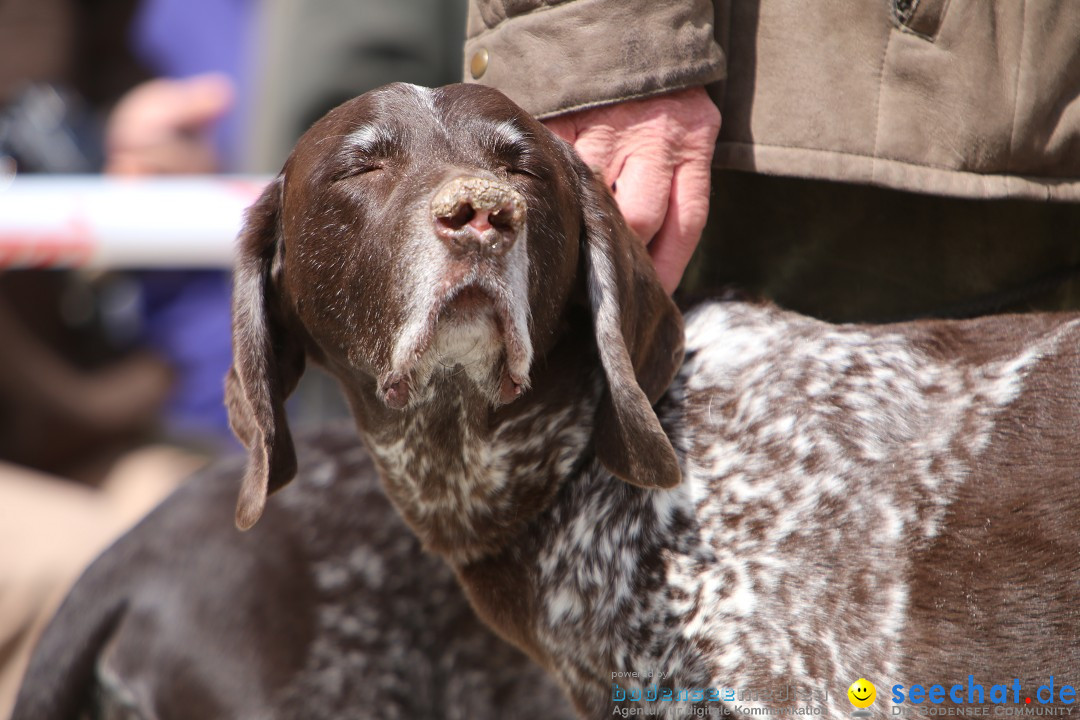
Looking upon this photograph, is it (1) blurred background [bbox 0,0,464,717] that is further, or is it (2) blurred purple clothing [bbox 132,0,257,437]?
(2) blurred purple clothing [bbox 132,0,257,437]

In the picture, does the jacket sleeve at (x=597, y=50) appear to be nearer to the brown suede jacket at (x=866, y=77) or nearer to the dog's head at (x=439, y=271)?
the brown suede jacket at (x=866, y=77)

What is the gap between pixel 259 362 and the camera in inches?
91.9

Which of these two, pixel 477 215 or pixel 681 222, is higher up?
pixel 477 215

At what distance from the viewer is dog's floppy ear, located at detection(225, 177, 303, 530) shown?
2326mm

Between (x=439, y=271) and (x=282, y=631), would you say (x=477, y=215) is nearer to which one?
(x=439, y=271)

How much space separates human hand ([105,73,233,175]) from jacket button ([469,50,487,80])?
304 centimetres

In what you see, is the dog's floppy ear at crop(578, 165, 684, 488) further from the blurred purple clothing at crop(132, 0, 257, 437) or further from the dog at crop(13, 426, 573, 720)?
the blurred purple clothing at crop(132, 0, 257, 437)

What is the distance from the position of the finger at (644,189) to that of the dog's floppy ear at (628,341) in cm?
8

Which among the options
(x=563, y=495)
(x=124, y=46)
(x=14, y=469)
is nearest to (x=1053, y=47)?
(x=563, y=495)

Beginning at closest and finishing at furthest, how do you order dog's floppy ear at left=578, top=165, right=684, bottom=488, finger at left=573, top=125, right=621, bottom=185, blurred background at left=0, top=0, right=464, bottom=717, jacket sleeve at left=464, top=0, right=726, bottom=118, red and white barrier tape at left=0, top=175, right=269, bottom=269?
dog's floppy ear at left=578, top=165, right=684, bottom=488
jacket sleeve at left=464, top=0, right=726, bottom=118
finger at left=573, top=125, right=621, bottom=185
red and white barrier tape at left=0, top=175, right=269, bottom=269
blurred background at left=0, top=0, right=464, bottom=717

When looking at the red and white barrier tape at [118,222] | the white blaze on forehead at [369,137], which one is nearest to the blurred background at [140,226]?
the red and white barrier tape at [118,222]

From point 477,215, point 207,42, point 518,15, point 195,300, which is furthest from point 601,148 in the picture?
point 207,42

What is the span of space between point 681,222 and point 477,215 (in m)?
0.60

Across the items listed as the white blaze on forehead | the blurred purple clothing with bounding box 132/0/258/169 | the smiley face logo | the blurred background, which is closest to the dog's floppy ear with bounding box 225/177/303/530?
the white blaze on forehead
